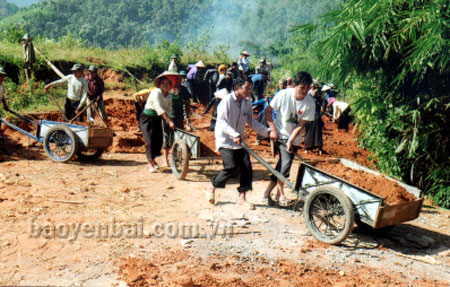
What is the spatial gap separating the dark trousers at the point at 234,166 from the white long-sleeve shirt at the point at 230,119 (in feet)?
0.35

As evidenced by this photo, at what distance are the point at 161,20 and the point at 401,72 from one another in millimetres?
58246

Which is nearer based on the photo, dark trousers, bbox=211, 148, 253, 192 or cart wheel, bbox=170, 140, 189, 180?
dark trousers, bbox=211, 148, 253, 192

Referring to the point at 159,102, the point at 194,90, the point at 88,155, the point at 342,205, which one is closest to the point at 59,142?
the point at 88,155

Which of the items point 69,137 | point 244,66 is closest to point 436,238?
point 69,137

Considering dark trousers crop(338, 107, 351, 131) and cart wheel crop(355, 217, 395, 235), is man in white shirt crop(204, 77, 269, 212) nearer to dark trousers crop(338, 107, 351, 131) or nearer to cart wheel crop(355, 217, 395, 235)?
cart wheel crop(355, 217, 395, 235)

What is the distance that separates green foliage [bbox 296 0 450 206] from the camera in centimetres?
642

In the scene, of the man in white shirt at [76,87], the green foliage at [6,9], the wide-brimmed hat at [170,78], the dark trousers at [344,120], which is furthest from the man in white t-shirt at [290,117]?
the green foliage at [6,9]

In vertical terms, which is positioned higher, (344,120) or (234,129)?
(344,120)

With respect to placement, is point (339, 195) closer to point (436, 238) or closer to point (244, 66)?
point (436, 238)

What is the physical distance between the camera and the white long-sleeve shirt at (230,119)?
18.8 ft

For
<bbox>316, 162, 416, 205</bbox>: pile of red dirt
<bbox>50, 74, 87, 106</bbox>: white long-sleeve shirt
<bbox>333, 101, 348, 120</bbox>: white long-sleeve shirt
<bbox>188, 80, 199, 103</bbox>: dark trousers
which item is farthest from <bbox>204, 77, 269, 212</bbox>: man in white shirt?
<bbox>188, 80, 199, 103</bbox>: dark trousers

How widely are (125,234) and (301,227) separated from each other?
7.35 feet

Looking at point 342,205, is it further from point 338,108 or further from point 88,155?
point 338,108

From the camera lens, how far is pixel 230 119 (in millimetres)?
5820
